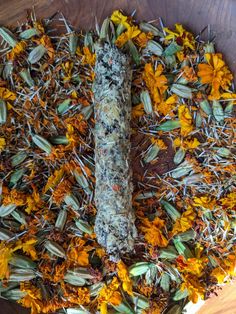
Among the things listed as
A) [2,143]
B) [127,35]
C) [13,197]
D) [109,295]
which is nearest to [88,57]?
[127,35]

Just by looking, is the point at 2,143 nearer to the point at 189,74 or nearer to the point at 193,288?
the point at 189,74

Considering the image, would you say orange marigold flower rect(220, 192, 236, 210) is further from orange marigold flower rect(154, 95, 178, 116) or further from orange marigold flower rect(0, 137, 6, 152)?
orange marigold flower rect(0, 137, 6, 152)

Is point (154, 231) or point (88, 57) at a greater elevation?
point (88, 57)

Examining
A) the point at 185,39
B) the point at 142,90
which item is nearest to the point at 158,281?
the point at 142,90

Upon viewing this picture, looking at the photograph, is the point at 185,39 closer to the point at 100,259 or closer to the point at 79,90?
the point at 79,90

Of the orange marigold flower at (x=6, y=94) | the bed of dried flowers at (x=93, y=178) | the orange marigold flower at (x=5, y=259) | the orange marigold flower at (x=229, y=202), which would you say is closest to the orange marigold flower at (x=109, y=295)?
the bed of dried flowers at (x=93, y=178)

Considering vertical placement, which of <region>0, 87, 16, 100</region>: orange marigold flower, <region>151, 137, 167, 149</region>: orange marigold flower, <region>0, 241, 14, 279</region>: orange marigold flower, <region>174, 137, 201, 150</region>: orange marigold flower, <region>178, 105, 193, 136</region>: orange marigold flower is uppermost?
<region>0, 87, 16, 100</region>: orange marigold flower

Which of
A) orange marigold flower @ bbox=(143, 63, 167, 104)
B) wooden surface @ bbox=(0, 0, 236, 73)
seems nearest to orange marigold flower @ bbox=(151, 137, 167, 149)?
orange marigold flower @ bbox=(143, 63, 167, 104)
